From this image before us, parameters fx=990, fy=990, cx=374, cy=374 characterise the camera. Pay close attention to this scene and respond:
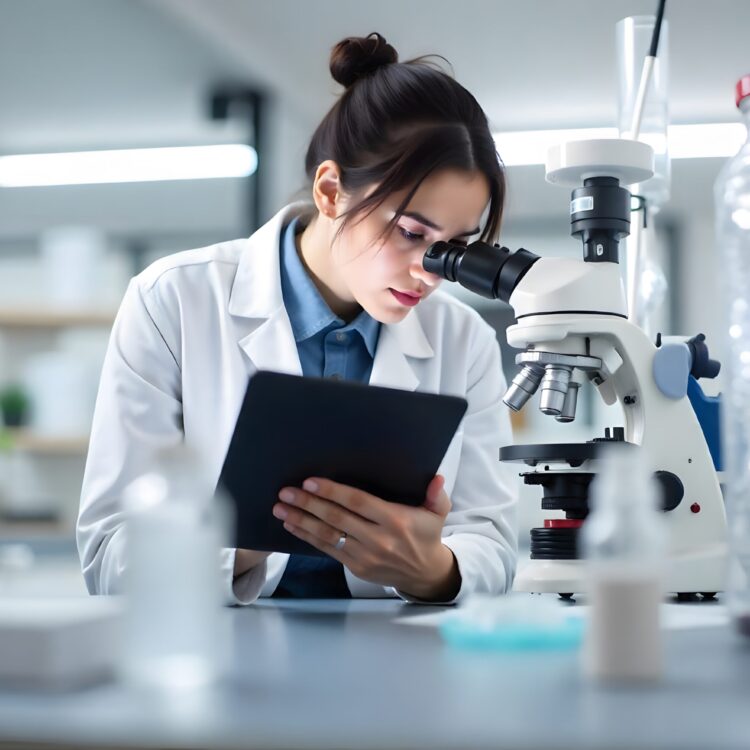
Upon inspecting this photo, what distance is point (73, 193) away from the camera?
6.80 meters

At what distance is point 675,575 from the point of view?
1.25 meters

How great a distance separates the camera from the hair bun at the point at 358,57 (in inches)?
67.8

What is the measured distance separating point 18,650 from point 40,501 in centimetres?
424

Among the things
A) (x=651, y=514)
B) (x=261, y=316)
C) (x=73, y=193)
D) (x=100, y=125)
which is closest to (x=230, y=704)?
(x=651, y=514)

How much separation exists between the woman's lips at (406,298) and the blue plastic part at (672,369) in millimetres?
460

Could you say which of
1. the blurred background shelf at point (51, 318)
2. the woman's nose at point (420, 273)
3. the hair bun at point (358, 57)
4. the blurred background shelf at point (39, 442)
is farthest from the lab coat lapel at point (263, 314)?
the blurred background shelf at point (51, 318)

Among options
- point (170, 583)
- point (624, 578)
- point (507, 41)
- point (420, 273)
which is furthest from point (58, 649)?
point (507, 41)

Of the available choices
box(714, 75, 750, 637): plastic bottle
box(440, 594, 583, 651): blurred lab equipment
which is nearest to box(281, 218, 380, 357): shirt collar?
box(714, 75, 750, 637): plastic bottle

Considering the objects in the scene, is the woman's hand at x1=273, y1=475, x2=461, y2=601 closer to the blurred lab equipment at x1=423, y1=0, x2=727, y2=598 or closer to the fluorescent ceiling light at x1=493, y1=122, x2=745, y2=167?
the blurred lab equipment at x1=423, y1=0, x2=727, y2=598

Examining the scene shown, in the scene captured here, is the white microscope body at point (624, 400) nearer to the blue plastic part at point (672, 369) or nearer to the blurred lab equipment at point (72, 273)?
the blue plastic part at point (672, 369)

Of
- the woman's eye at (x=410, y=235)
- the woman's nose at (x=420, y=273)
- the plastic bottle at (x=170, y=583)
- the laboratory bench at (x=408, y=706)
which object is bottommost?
the laboratory bench at (x=408, y=706)

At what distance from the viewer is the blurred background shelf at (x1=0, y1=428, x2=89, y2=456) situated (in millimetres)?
4402

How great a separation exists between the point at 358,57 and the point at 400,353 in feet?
1.72

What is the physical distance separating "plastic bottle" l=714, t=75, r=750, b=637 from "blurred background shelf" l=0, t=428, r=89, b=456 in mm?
3807
